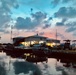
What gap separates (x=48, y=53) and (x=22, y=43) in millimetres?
58054

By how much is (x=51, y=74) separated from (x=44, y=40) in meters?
89.6

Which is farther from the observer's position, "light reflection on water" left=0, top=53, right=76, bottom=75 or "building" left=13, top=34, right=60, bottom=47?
"building" left=13, top=34, right=60, bottom=47

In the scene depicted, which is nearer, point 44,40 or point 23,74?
point 23,74

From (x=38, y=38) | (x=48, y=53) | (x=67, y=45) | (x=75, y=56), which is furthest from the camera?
(x=38, y=38)

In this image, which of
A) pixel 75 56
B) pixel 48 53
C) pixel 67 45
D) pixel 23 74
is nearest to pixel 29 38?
pixel 67 45

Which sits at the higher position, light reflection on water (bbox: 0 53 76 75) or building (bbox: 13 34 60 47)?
building (bbox: 13 34 60 47)

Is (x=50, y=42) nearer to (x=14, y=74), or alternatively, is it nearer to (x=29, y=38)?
(x=29, y=38)

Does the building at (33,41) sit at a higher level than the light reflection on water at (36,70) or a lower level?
higher

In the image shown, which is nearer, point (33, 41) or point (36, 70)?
point (36, 70)

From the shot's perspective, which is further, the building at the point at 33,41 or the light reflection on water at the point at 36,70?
the building at the point at 33,41

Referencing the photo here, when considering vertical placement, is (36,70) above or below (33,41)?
below

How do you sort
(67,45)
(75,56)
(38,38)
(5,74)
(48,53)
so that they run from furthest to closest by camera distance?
(38,38) → (67,45) → (48,53) → (75,56) → (5,74)

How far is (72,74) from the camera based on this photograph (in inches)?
986

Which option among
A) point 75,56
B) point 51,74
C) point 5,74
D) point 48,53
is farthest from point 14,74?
point 48,53
